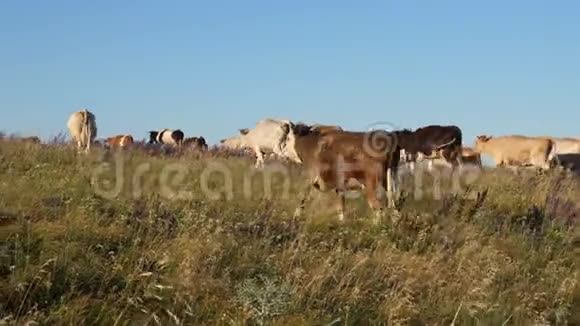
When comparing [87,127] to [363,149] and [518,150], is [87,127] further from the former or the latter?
[518,150]

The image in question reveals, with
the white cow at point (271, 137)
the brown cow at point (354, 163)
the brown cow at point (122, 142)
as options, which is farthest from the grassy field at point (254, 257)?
the white cow at point (271, 137)

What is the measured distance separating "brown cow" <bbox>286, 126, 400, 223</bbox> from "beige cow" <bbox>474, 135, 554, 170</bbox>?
16.2m

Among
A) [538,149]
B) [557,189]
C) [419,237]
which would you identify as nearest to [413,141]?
[538,149]

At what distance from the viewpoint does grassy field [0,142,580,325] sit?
5.69m

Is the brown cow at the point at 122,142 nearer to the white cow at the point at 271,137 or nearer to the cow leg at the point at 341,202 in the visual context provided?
the white cow at the point at 271,137

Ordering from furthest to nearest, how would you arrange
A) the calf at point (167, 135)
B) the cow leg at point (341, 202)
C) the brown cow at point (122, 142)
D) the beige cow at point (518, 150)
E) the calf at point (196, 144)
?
the calf at point (167, 135) < the beige cow at point (518, 150) < the calf at point (196, 144) < the brown cow at point (122, 142) < the cow leg at point (341, 202)

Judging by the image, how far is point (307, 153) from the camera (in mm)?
12078

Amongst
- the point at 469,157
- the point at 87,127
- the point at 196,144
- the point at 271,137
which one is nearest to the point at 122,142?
the point at 196,144

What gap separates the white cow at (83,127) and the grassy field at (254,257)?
9.40 meters

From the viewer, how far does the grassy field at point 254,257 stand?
18.7 ft

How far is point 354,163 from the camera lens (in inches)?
439

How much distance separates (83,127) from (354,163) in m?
11.5
